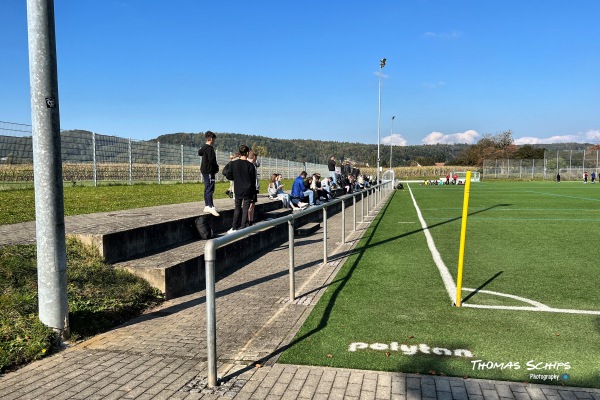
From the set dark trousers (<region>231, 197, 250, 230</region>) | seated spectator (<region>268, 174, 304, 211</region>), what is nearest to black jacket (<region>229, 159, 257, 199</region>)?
dark trousers (<region>231, 197, 250, 230</region>)

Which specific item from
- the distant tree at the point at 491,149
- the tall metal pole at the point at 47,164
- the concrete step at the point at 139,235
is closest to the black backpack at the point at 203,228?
the concrete step at the point at 139,235

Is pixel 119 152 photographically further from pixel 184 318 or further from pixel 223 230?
pixel 184 318

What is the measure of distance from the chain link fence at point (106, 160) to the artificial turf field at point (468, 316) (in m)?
9.17

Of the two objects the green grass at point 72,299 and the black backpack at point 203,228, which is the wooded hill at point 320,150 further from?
the green grass at point 72,299

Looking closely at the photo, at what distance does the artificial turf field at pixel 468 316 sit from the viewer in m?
3.69

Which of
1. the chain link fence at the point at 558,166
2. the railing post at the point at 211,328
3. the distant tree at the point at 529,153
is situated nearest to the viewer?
the railing post at the point at 211,328

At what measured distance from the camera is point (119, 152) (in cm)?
1797

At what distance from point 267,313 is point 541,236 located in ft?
28.0

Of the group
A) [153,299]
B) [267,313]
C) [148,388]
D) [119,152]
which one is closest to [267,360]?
[148,388]

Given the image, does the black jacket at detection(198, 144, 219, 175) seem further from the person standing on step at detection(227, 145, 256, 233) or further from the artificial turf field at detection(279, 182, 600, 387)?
the artificial turf field at detection(279, 182, 600, 387)

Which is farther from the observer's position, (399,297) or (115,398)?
(399,297)

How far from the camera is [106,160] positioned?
1716 centimetres

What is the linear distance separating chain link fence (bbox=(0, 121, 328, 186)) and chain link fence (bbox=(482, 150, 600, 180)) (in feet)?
219

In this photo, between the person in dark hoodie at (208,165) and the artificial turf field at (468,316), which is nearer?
the artificial turf field at (468,316)
